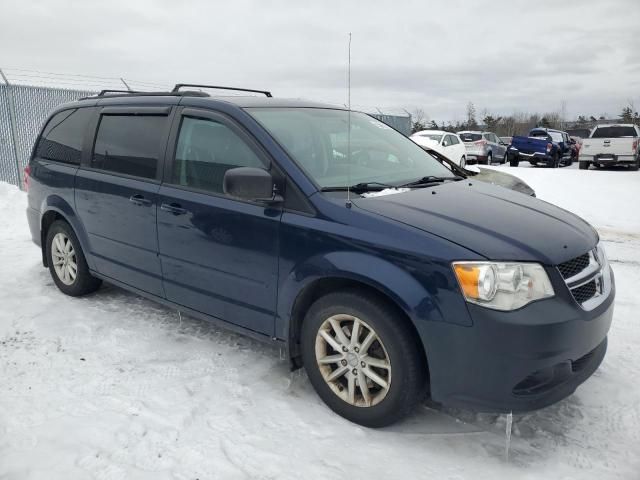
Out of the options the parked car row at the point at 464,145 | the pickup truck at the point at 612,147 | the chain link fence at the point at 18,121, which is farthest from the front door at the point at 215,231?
the pickup truck at the point at 612,147

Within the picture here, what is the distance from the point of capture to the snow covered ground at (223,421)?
2.49 meters

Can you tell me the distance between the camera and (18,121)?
1067 cm

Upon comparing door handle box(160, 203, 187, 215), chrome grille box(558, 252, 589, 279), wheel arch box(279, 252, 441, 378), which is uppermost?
door handle box(160, 203, 187, 215)

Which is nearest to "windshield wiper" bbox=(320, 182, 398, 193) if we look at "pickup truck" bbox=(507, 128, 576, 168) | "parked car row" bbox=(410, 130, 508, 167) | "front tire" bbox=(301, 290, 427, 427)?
"front tire" bbox=(301, 290, 427, 427)

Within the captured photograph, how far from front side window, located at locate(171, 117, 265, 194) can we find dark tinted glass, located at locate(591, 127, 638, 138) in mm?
20058

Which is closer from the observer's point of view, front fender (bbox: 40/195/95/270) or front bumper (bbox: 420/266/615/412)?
front bumper (bbox: 420/266/615/412)

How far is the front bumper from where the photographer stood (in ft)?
7.74

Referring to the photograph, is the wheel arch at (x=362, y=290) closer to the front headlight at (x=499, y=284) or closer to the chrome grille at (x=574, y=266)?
the front headlight at (x=499, y=284)

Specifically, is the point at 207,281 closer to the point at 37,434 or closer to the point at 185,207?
the point at 185,207

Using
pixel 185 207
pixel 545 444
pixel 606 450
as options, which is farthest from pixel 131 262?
pixel 606 450

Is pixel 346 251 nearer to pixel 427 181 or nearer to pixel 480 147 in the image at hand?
pixel 427 181

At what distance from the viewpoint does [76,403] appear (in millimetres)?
2986

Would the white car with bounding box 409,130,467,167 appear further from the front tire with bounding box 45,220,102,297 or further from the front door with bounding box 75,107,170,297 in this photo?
the front door with bounding box 75,107,170,297

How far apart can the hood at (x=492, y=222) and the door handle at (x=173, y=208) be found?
1.25m
